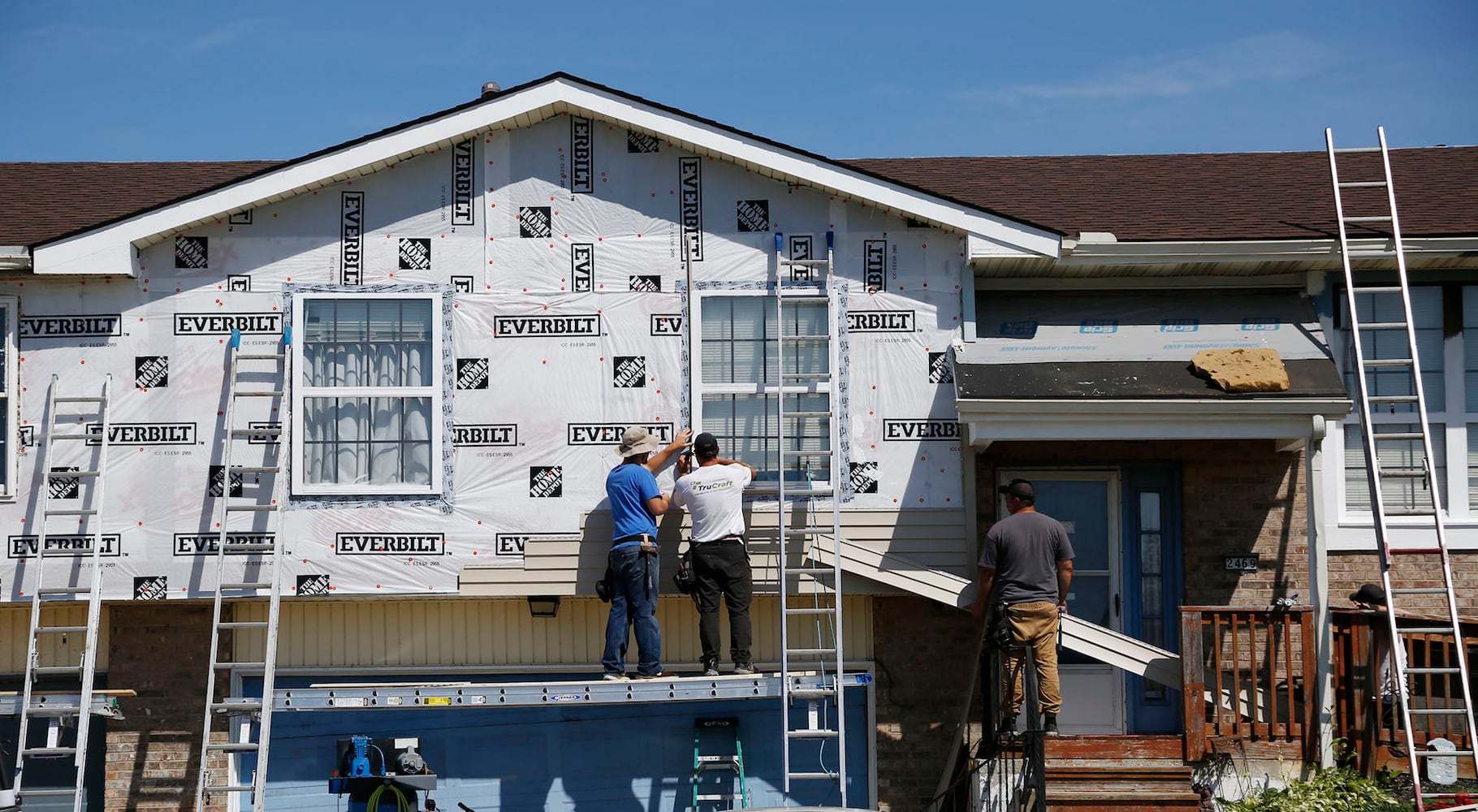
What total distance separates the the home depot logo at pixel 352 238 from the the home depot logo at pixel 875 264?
4.20 meters

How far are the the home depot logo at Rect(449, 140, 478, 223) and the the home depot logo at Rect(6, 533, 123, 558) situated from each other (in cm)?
384

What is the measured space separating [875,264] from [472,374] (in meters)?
3.49

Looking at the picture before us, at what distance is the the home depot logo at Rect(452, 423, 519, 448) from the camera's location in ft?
37.6

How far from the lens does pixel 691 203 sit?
11.7 meters

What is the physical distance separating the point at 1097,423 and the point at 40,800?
902 centimetres

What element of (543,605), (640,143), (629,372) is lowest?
(543,605)

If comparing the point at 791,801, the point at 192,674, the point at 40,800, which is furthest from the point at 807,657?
the point at 40,800

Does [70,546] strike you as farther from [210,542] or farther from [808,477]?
[808,477]

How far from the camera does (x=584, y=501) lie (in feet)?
37.6

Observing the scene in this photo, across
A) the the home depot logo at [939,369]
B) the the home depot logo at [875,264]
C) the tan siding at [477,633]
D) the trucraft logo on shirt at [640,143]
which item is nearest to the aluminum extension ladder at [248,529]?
the tan siding at [477,633]

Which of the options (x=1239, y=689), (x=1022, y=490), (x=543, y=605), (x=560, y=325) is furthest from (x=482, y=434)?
(x=1239, y=689)

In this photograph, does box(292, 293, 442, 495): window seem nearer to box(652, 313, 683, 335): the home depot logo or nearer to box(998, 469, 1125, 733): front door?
box(652, 313, 683, 335): the home depot logo

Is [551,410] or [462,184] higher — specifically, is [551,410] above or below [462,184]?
below

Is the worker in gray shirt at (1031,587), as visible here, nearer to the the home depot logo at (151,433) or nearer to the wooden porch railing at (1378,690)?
the wooden porch railing at (1378,690)
